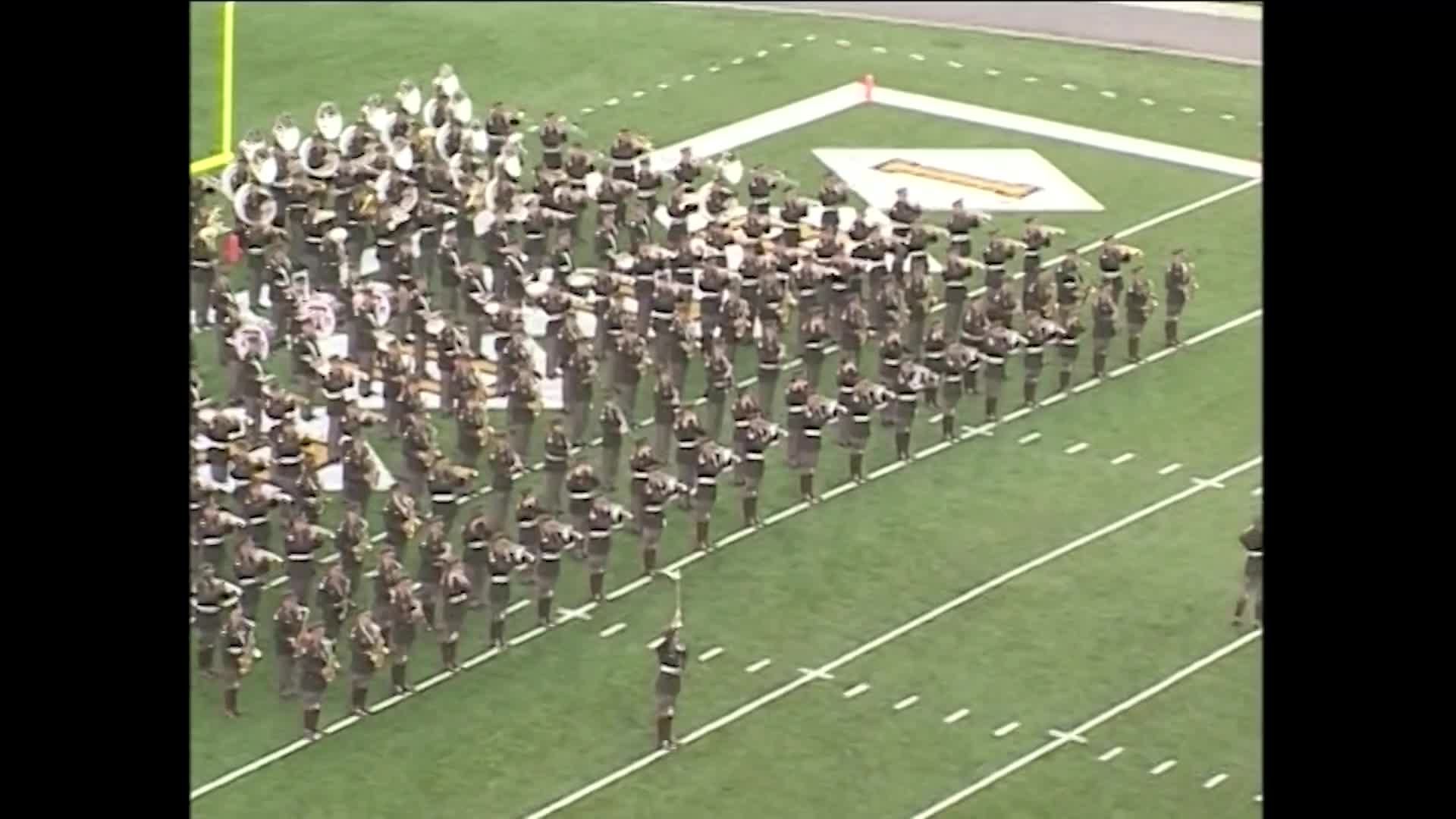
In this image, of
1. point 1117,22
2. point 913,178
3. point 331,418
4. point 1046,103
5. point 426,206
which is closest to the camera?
point 331,418

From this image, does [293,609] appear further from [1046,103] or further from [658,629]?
[1046,103]

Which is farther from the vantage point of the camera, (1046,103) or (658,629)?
(1046,103)

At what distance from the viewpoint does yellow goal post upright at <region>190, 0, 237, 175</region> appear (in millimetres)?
25406

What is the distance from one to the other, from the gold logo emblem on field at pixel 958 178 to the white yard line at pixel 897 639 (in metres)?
4.92

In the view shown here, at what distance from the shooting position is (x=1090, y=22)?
100 feet

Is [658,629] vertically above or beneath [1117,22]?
beneath

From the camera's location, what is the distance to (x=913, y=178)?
26.0 metres

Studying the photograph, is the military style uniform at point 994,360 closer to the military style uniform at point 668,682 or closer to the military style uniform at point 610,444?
the military style uniform at point 610,444

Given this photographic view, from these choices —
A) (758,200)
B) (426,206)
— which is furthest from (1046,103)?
(426,206)

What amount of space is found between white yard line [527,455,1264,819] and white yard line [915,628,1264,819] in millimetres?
11

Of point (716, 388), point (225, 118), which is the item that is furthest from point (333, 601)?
point (225, 118)

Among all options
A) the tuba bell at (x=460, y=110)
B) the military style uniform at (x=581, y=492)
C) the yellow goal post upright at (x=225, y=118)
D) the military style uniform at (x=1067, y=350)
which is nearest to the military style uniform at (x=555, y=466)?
the military style uniform at (x=581, y=492)

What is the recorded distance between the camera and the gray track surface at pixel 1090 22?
29969mm
